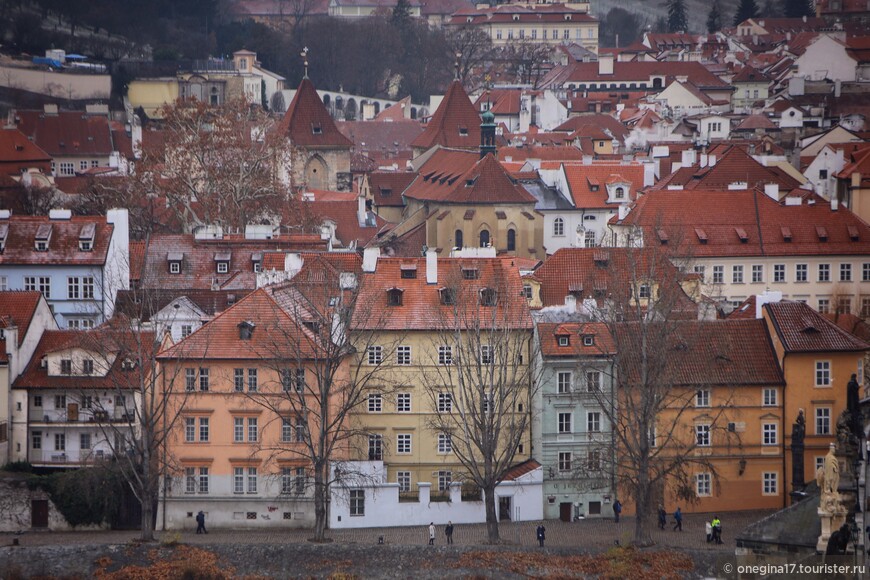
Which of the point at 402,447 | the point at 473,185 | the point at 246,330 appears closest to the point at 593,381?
the point at 402,447

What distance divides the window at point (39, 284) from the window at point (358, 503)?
17832mm

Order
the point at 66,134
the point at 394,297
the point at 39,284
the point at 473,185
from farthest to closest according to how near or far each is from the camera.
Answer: the point at 66,134, the point at 473,185, the point at 39,284, the point at 394,297

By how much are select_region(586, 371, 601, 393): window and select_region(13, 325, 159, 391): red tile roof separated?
1250 cm

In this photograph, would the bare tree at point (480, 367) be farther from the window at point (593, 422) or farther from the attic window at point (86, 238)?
the attic window at point (86, 238)

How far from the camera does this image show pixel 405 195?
12512 centimetres

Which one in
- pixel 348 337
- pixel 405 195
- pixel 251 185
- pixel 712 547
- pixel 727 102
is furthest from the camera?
pixel 727 102

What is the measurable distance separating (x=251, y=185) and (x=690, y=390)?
4346 cm

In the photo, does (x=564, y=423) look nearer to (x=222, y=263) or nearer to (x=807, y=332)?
(x=807, y=332)

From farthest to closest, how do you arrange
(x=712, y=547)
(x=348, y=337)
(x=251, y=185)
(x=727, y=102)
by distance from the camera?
1. (x=727, y=102)
2. (x=251, y=185)
3. (x=348, y=337)
4. (x=712, y=547)

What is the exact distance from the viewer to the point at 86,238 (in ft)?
252

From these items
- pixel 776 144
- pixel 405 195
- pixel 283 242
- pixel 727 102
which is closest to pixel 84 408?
pixel 283 242

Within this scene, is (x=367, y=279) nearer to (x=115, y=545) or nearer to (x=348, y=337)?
(x=348, y=337)

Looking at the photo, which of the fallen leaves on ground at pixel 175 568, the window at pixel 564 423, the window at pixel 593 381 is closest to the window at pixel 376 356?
the window at pixel 564 423

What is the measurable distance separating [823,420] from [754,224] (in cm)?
2616
